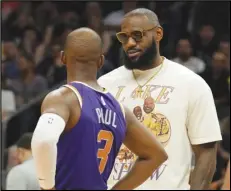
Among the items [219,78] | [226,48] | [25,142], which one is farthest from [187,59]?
[25,142]

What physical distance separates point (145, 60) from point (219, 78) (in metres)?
4.85

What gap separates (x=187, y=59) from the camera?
33.0 ft

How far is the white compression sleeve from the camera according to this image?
10.3ft

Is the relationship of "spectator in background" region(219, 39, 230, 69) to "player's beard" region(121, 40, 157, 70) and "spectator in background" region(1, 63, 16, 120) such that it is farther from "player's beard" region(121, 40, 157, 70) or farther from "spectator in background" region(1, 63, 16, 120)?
"player's beard" region(121, 40, 157, 70)

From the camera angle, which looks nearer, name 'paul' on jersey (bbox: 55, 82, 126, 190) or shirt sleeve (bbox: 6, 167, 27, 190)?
name 'paul' on jersey (bbox: 55, 82, 126, 190)

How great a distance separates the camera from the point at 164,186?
4.38 m

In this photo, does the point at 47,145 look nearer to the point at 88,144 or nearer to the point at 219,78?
the point at 88,144

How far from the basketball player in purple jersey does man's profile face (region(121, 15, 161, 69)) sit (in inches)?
37.7

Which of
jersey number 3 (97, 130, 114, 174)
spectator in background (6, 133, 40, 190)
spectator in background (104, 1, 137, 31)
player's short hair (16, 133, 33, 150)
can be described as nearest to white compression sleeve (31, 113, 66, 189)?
jersey number 3 (97, 130, 114, 174)

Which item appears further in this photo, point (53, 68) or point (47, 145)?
point (53, 68)

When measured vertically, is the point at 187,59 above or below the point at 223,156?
above

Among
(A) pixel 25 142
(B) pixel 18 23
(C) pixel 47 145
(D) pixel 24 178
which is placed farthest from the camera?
(B) pixel 18 23

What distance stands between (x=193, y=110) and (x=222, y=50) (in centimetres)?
575

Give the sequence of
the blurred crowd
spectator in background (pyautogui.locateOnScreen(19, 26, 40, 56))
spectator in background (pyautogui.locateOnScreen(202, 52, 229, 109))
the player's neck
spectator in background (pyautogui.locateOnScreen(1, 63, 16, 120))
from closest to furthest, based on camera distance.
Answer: the player's neck, spectator in background (pyautogui.locateOnScreen(202, 52, 229, 109)), spectator in background (pyautogui.locateOnScreen(1, 63, 16, 120)), the blurred crowd, spectator in background (pyautogui.locateOnScreen(19, 26, 40, 56))
